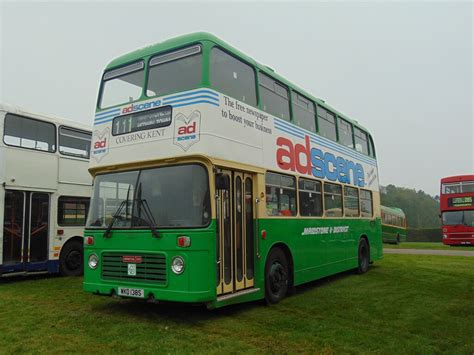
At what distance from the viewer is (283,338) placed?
6297mm

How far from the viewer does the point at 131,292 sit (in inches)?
282

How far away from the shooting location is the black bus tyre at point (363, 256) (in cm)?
1345

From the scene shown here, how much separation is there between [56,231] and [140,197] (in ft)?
19.5

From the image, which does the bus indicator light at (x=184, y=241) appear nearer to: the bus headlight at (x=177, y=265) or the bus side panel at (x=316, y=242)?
the bus headlight at (x=177, y=265)

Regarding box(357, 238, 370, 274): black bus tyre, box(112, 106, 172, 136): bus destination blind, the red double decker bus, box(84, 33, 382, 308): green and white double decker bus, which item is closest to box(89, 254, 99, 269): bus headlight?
box(84, 33, 382, 308): green and white double decker bus

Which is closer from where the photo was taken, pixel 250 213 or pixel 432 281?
pixel 250 213

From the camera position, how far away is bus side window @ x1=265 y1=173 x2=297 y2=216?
344 inches

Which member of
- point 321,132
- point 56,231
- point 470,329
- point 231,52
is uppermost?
point 231,52

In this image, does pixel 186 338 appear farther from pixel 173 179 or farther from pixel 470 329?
pixel 470 329

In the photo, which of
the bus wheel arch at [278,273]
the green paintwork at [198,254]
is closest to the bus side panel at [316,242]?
the green paintwork at [198,254]

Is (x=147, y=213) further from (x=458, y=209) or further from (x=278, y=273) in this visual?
(x=458, y=209)

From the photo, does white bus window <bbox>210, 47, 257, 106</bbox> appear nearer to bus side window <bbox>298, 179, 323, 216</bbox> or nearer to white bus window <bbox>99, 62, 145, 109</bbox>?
white bus window <bbox>99, 62, 145, 109</bbox>

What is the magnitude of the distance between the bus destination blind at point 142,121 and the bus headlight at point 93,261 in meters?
2.19

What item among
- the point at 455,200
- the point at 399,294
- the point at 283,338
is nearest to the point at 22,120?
the point at 283,338
